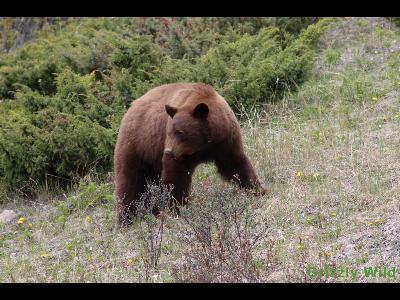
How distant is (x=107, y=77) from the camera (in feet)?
37.7

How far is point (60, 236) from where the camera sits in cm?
873

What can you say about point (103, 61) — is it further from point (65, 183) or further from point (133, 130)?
point (133, 130)

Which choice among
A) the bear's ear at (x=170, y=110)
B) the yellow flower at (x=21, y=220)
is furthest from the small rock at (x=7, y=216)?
the bear's ear at (x=170, y=110)

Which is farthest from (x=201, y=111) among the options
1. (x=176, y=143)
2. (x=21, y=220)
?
(x=21, y=220)

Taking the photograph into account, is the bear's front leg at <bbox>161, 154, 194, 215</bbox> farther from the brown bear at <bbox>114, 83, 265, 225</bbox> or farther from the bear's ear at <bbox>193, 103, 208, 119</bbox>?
the bear's ear at <bbox>193, 103, 208, 119</bbox>

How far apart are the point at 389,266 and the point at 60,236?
4.47 m

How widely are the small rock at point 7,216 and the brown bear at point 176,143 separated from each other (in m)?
2.02

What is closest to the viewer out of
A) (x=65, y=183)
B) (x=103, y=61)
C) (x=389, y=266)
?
(x=389, y=266)

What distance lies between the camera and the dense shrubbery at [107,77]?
10.4 metres

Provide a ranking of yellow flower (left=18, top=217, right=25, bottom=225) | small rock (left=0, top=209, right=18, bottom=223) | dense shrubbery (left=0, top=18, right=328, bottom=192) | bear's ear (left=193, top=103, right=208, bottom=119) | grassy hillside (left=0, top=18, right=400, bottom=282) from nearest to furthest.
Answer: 1. grassy hillside (left=0, top=18, right=400, bottom=282)
2. bear's ear (left=193, top=103, right=208, bottom=119)
3. yellow flower (left=18, top=217, right=25, bottom=225)
4. small rock (left=0, top=209, right=18, bottom=223)
5. dense shrubbery (left=0, top=18, right=328, bottom=192)

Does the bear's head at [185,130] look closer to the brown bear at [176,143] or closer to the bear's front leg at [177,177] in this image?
the brown bear at [176,143]

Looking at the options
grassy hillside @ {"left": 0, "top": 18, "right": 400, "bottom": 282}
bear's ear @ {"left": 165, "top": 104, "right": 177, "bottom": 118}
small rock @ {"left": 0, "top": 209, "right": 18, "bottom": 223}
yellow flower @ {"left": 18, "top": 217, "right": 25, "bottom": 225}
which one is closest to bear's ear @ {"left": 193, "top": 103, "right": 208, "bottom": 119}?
bear's ear @ {"left": 165, "top": 104, "right": 177, "bottom": 118}

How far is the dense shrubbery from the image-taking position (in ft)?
34.0

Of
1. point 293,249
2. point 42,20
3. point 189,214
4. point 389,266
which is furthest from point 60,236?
point 42,20
